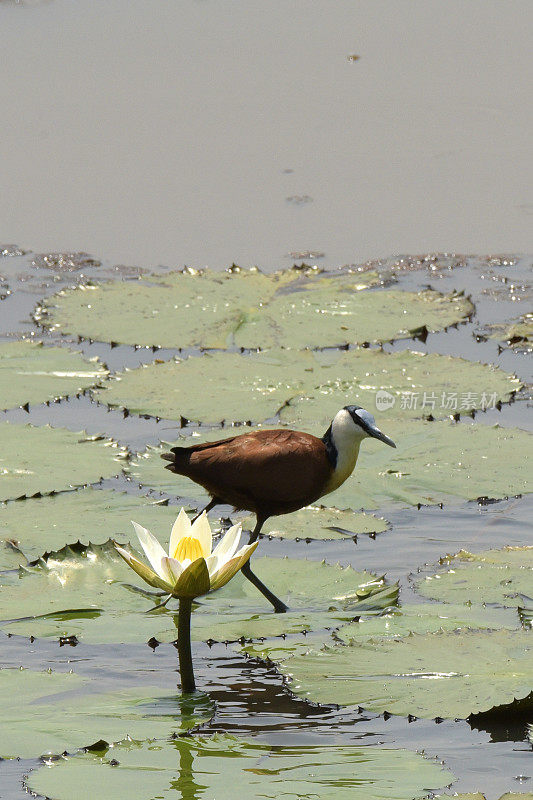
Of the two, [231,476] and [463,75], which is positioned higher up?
[463,75]

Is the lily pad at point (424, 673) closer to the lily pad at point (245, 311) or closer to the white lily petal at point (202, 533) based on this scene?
the white lily petal at point (202, 533)

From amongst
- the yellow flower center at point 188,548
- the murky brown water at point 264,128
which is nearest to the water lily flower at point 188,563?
the yellow flower center at point 188,548

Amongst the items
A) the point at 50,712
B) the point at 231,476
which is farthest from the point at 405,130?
the point at 50,712

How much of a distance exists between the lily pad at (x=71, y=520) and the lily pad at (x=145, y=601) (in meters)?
0.25

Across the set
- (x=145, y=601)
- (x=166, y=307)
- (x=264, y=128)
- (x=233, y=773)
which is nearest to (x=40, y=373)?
(x=166, y=307)

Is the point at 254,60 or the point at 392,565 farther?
the point at 254,60

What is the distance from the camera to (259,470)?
4.78 metres

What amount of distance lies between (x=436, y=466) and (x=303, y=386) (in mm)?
1159

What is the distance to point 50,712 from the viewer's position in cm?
343

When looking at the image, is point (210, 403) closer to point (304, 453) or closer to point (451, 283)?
point (304, 453)

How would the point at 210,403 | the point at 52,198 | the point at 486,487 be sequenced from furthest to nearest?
1. the point at 52,198
2. the point at 210,403
3. the point at 486,487

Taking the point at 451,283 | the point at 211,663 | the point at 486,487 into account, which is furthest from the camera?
the point at 451,283

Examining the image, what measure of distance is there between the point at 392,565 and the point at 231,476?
824 mm

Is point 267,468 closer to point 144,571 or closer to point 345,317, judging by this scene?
point 144,571
